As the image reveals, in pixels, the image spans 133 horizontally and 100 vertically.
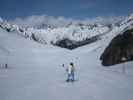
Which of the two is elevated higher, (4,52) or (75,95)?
(4,52)

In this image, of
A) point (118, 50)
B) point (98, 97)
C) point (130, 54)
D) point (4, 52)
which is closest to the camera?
point (98, 97)

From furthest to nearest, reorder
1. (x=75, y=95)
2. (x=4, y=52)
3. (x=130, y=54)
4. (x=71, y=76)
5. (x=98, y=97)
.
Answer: (x=4, y=52)
(x=130, y=54)
(x=71, y=76)
(x=75, y=95)
(x=98, y=97)

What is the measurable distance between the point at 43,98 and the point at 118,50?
32.6 metres

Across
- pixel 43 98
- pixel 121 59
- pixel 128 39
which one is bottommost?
pixel 43 98

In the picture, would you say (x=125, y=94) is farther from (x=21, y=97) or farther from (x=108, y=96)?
(x=21, y=97)

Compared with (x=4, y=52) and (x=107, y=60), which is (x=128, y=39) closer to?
(x=107, y=60)

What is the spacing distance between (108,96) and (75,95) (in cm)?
222

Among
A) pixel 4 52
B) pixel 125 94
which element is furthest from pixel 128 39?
pixel 4 52

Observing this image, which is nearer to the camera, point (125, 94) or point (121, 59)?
point (125, 94)

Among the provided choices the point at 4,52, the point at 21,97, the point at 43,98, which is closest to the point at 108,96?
the point at 43,98

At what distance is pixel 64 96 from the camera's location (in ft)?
48.9

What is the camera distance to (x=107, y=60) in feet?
153

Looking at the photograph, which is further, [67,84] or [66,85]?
[67,84]

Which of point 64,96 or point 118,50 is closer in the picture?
point 64,96
